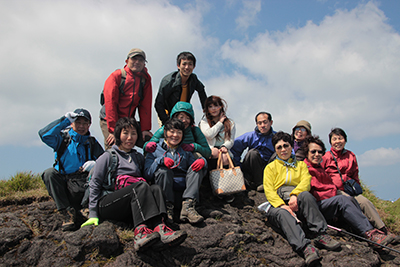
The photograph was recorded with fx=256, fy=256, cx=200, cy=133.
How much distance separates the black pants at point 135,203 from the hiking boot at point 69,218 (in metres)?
0.71

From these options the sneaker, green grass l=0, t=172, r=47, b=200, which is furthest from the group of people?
green grass l=0, t=172, r=47, b=200

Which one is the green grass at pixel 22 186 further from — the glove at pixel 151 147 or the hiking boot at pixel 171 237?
the hiking boot at pixel 171 237

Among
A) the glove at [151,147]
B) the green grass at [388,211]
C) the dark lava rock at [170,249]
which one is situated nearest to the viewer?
the dark lava rock at [170,249]

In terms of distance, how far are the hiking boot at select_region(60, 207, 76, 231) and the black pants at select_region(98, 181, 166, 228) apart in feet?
2.34

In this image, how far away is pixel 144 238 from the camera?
3576 mm

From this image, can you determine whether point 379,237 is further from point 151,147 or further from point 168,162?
point 151,147

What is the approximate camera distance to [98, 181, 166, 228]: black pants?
156 inches

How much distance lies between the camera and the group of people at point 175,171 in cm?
430

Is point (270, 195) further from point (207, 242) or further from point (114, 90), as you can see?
point (114, 90)

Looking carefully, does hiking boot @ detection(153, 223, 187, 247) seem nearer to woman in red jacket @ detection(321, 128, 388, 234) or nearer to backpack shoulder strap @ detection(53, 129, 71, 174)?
backpack shoulder strap @ detection(53, 129, 71, 174)

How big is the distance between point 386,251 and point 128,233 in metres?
4.94

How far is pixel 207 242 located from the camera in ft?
14.3

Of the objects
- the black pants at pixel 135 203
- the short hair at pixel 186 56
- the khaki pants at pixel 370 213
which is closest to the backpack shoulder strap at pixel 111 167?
the black pants at pixel 135 203

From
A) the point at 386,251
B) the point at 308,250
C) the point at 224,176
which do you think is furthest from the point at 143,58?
the point at 386,251
